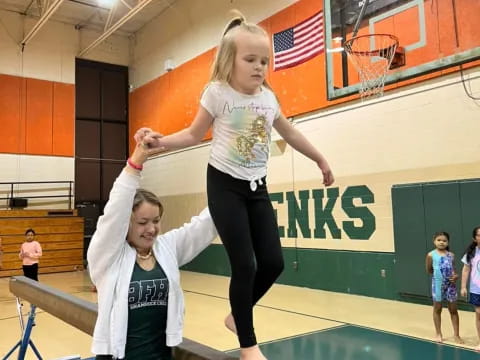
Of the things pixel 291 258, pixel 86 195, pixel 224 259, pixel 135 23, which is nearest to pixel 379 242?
pixel 291 258

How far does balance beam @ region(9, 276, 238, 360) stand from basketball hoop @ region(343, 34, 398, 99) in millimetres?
4906

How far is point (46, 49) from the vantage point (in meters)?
13.9

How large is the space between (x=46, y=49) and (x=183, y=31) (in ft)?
14.8

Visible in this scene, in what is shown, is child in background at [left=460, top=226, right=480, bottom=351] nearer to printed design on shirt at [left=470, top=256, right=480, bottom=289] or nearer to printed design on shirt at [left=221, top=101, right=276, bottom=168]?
printed design on shirt at [left=470, top=256, right=480, bottom=289]

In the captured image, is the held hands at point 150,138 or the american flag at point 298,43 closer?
the held hands at point 150,138

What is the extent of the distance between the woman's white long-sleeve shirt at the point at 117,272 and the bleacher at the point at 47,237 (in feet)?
39.3

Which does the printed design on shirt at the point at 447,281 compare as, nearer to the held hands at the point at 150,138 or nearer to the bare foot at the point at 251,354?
the bare foot at the point at 251,354

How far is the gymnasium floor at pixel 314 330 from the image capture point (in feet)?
14.5

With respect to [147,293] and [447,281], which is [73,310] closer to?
[147,293]

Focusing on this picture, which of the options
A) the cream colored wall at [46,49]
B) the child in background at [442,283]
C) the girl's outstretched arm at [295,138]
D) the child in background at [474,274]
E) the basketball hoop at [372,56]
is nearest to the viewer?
the girl's outstretched arm at [295,138]

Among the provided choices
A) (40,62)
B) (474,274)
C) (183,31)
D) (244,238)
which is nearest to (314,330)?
(474,274)

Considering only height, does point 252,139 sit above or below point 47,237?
above

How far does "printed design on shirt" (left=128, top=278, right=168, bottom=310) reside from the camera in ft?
5.05

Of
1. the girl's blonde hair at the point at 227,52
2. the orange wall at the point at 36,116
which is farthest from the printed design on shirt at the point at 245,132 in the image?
the orange wall at the point at 36,116
